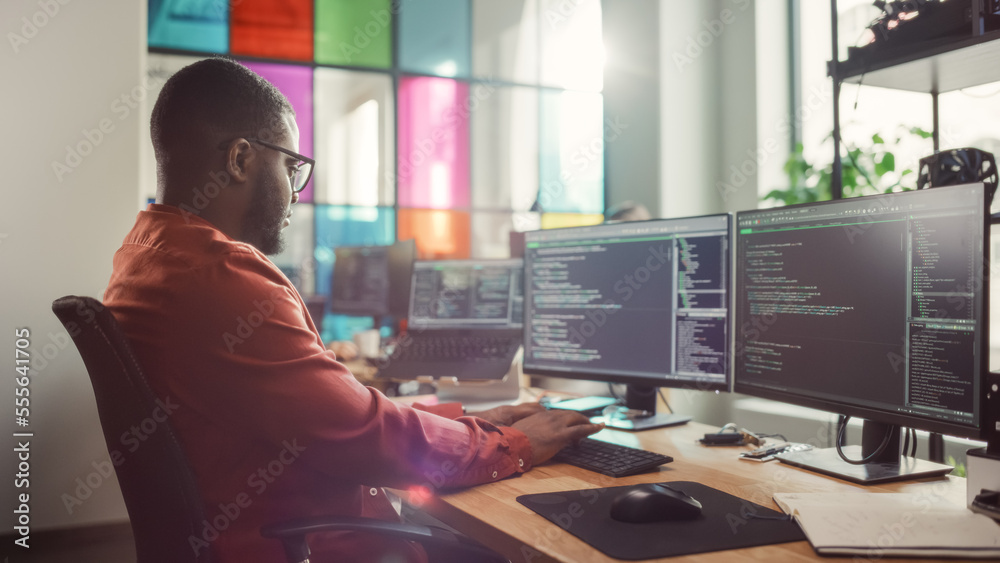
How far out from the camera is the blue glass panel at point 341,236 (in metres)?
4.27

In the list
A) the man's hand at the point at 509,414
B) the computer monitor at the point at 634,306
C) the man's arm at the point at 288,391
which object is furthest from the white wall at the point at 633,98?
the man's arm at the point at 288,391

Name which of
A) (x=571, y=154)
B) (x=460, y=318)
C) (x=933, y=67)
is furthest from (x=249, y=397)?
(x=571, y=154)

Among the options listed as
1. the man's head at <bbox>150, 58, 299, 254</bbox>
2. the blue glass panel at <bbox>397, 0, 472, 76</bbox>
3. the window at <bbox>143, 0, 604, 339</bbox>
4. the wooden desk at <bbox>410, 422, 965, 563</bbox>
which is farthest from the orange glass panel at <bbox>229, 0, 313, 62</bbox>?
the wooden desk at <bbox>410, 422, 965, 563</bbox>

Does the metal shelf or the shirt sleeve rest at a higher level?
the metal shelf

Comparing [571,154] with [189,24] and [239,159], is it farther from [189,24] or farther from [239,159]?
[239,159]

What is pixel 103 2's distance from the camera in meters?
2.73

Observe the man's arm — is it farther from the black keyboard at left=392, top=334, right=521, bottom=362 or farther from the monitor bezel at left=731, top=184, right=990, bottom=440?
the black keyboard at left=392, top=334, right=521, bottom=362

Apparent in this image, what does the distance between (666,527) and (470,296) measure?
1.30 m

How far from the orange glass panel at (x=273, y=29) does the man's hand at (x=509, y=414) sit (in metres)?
3.53

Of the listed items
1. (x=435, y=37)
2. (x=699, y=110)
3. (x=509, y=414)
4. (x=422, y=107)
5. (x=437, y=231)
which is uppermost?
(x=435, y=37)

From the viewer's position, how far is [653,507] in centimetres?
96

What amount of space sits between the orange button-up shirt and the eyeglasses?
188 millimetres

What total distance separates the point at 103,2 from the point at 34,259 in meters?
1.05

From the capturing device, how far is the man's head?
114 cm
